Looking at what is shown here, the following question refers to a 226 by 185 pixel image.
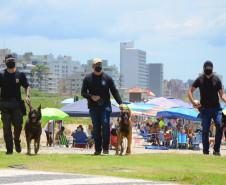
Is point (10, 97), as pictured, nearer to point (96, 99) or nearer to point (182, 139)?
point (96, 99)

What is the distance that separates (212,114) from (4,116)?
13.4 feet

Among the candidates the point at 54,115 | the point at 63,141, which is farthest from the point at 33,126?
the point at 54,115

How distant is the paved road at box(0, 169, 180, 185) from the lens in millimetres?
6614

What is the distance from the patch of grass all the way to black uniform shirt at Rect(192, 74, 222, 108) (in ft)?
5.00

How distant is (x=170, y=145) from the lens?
92.3ft

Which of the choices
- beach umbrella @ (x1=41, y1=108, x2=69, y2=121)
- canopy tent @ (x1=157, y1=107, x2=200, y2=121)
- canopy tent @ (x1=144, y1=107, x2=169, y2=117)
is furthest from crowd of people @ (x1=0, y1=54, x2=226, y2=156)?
canopy tent @ (x1=144, y1=107, x2=169, y2=117)

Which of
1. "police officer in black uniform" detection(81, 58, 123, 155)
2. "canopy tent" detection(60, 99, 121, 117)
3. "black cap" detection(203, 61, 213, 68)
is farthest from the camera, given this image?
"canopy tent" detection(60, 99, 121, 117)

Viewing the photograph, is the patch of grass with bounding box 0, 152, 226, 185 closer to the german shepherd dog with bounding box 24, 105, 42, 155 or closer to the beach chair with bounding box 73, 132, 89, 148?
the german shepherd dog with bounding box 24, 105, 42, 155

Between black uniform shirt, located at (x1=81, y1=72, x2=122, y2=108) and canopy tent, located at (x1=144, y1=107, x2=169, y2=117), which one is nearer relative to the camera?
black uniform shirt, located at (x1=81, y1=72, x2=122, y2=108)

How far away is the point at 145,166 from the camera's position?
29.3 feet

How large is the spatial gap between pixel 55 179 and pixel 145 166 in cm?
237

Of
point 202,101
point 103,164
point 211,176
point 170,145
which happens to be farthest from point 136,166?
point 170,145

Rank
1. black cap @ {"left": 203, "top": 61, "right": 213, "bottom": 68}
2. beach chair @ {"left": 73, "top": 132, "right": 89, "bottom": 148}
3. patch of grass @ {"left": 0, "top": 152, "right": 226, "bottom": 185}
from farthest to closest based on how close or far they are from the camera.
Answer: beach chair @ {"left": 73, "top": 132, "right": 89, "bottom": 148}
black cap @ {"left": 203, "top": 61, "right": 213, "bottom": 68}
patch of grass @ {"left": 0, "top": 152, "right": 226, "bottom": 185}

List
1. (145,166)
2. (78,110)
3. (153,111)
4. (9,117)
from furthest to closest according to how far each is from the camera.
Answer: (153,111), (78,110), (9,117), (145,166)
